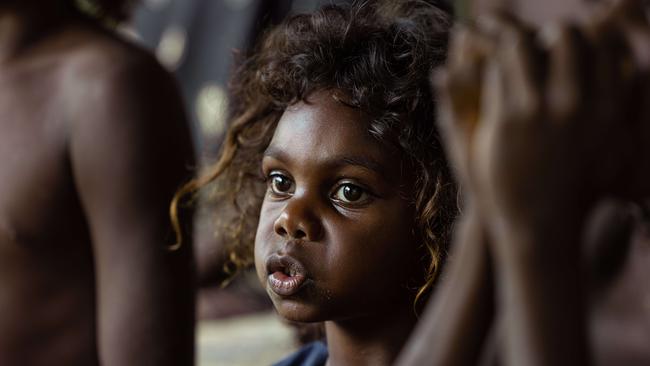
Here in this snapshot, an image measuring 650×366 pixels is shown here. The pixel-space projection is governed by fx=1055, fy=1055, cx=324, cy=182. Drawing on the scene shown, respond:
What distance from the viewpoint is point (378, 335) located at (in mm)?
1147

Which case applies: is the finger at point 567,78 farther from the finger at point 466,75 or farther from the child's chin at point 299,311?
the child's chin at point 299,311

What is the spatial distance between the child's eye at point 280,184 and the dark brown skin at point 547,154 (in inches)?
18.9

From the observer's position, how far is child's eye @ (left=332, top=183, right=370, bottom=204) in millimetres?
1075

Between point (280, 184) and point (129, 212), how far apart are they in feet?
0.73

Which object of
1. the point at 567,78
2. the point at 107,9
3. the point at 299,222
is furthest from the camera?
the point at 107,9

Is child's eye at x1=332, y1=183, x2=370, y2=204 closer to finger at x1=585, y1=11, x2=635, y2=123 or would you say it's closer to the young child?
the young child

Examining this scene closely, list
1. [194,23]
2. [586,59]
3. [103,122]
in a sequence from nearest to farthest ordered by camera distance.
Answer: [586,59] < [103,122] < [194,23]

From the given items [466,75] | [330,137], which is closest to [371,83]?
[330,137]

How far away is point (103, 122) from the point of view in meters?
1.24

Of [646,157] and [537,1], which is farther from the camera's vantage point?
[537,1]

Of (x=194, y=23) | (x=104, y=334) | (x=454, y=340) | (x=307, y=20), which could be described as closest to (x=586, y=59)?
(x=454, y=340)

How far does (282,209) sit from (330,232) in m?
0.06

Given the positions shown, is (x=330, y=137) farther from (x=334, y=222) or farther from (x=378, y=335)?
(x=378, y=335)

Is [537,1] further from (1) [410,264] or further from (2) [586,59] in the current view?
(2) [586,59]
